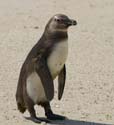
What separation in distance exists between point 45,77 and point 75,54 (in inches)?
159

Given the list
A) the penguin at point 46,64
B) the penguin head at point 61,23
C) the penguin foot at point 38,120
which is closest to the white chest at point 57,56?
the penguin at point 46,64

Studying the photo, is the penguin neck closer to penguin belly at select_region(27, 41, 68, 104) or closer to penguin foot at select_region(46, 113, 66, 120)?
penguin belly at select_region(27, 41, 68, 104)

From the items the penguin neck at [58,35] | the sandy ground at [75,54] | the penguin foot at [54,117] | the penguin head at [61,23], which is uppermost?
the penguin head at [61,23]

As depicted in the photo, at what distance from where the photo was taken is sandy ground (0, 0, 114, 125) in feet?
24.5

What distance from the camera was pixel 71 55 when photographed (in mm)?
10492

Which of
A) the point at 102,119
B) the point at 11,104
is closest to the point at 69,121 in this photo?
the point at 102,119

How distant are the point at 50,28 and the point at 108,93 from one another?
170 cm

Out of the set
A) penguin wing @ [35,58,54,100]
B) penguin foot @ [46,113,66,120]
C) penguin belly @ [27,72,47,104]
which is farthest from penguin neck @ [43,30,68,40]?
penguin foot @ [46,113,66,120]

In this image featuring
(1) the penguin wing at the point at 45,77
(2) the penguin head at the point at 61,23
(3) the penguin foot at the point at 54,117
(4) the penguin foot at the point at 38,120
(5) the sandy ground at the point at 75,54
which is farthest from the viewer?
(5) the sandy ground at the point at 75,54

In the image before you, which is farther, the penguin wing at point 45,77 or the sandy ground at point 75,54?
the sandy ground at point 75,54

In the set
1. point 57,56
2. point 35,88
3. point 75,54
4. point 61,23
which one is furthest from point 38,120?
point 75,54

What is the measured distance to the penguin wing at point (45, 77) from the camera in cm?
657

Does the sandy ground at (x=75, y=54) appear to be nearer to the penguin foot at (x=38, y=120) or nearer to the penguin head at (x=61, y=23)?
the penguin foot at (x=38, y=120)

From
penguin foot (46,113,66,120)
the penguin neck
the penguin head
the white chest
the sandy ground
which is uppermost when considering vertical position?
the penguin head
